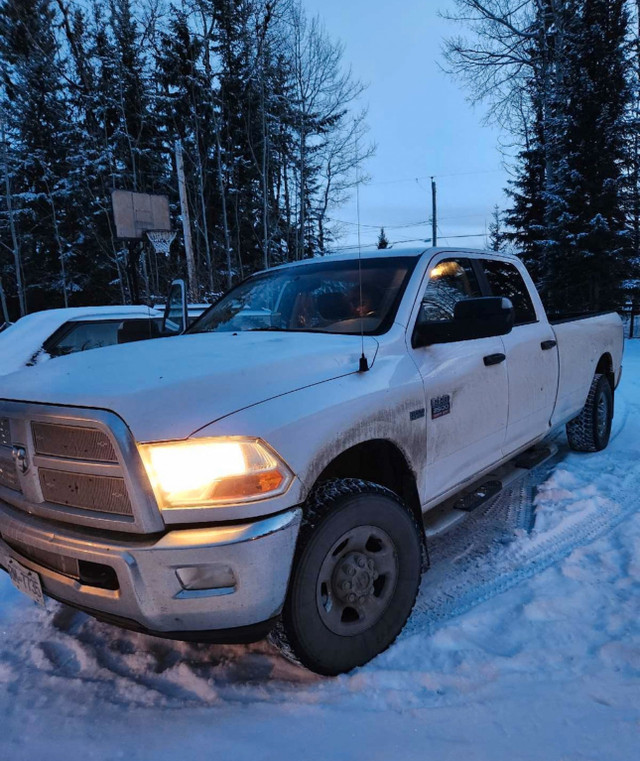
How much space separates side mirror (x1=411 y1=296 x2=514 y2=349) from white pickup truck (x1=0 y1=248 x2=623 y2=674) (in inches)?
0.4

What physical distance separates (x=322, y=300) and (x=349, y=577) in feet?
5.43

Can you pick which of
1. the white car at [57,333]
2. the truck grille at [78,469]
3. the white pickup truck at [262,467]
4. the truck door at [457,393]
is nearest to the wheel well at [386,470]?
the white pickup truck at [262,467]

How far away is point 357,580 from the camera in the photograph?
217 centimetres

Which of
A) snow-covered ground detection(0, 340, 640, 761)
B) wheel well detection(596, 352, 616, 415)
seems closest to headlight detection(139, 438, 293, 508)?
snow-covered ground detection(0, 340, 640, 761)

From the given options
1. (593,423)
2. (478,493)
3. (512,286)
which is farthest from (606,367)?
(478,493)

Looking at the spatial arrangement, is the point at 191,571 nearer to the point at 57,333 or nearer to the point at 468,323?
the point at 468,323

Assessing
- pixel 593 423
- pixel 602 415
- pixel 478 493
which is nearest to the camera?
pixel 478 493

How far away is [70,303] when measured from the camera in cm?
3056

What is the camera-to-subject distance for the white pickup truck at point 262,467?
1.78 meters

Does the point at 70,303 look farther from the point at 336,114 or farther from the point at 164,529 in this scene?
the point at 164,529

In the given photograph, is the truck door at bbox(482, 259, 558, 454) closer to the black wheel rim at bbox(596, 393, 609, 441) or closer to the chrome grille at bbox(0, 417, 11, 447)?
the black wheel rim at bbox(596, 393, 609, 441)

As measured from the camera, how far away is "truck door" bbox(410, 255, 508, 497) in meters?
2.69

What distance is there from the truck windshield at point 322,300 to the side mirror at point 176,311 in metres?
0.38

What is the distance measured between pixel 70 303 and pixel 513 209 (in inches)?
973
